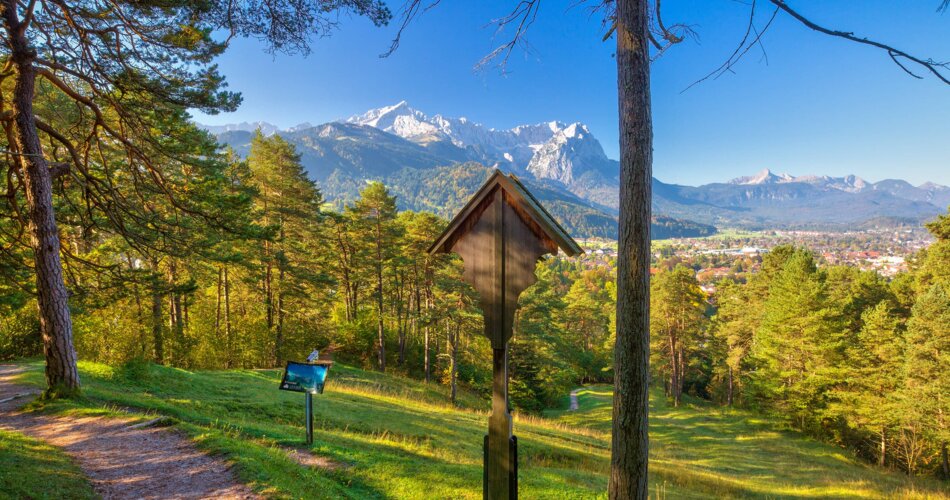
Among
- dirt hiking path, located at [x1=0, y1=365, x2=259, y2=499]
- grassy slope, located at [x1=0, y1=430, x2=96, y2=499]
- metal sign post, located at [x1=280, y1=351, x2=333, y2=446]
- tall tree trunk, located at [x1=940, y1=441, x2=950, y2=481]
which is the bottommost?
tall tree trunk, located at [x1=940, y1=441, x2=950, y2=481]

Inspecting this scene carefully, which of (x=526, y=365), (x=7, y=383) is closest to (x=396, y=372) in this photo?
(x=526, y=365)

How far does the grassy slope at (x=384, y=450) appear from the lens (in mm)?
5434

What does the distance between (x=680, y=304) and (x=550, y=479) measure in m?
28.5

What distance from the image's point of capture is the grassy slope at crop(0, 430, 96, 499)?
4.07 m

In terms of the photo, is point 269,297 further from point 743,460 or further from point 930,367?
point 930,367

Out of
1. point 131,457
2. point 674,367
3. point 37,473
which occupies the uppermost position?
point 37,473

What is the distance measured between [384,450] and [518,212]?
606cm

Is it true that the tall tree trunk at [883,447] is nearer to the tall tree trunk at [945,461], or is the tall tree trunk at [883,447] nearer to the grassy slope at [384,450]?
the tall tree trunk at [945,461]

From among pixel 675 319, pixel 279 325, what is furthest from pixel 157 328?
pixel 675 319

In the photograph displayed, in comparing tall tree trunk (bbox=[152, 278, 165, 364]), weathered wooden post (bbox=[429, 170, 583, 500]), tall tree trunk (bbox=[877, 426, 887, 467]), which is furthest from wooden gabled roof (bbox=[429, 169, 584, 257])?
tall tree trunk (bbox=[877, 426, 887, 467])

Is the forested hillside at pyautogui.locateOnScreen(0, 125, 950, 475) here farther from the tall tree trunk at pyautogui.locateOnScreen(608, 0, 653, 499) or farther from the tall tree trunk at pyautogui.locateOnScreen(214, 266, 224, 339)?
the tall tree trunk at pyautogui.locateOnScreen(608, 0, 653, 499)

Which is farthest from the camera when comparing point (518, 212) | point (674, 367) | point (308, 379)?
point (674, 367)

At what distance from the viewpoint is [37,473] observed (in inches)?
178

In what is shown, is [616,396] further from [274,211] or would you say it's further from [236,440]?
[274,211]
